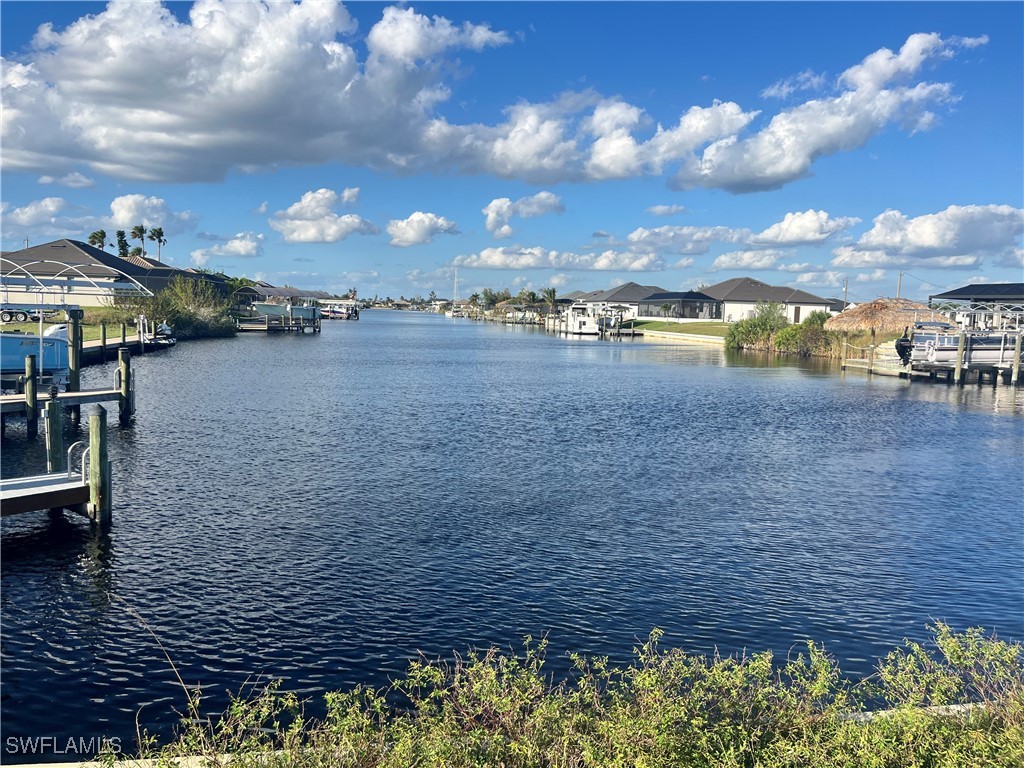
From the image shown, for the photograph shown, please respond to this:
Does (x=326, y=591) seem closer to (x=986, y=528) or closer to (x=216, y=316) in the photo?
(x=986, y=528)

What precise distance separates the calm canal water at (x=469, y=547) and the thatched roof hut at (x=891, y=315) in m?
37.7

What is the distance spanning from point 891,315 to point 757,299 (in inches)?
2572

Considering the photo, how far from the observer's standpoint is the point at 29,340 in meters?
35.1

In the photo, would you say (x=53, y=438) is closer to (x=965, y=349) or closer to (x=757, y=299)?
(x=965, y=349)

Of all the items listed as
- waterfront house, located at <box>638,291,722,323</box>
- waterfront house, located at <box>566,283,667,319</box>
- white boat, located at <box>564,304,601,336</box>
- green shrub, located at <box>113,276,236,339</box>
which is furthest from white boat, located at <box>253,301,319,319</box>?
waterfront house, located at <box>638,291,722,323</box>

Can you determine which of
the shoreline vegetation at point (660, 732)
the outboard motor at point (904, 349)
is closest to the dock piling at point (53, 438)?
the shoreline vegetation at point (660, 732)

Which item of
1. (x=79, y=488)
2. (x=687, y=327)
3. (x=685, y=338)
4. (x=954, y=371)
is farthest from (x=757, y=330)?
(x=79, y=488)

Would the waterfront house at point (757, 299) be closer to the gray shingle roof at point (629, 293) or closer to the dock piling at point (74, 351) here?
the gray shingle roof at point (629, 293)

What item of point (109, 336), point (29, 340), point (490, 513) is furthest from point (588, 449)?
point (109, 336)

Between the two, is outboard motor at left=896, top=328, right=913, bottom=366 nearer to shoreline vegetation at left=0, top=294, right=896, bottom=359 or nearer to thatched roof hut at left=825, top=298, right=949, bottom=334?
thatched roof hut at left=825, top=298, right=949, bottom=334

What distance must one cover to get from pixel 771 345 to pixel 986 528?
7533cm

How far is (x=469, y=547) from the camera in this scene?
→ 1873cm

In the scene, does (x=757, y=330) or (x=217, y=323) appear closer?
(x=217, y=323)

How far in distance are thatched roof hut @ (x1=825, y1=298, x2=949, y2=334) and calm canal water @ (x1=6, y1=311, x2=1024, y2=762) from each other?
37684mm
